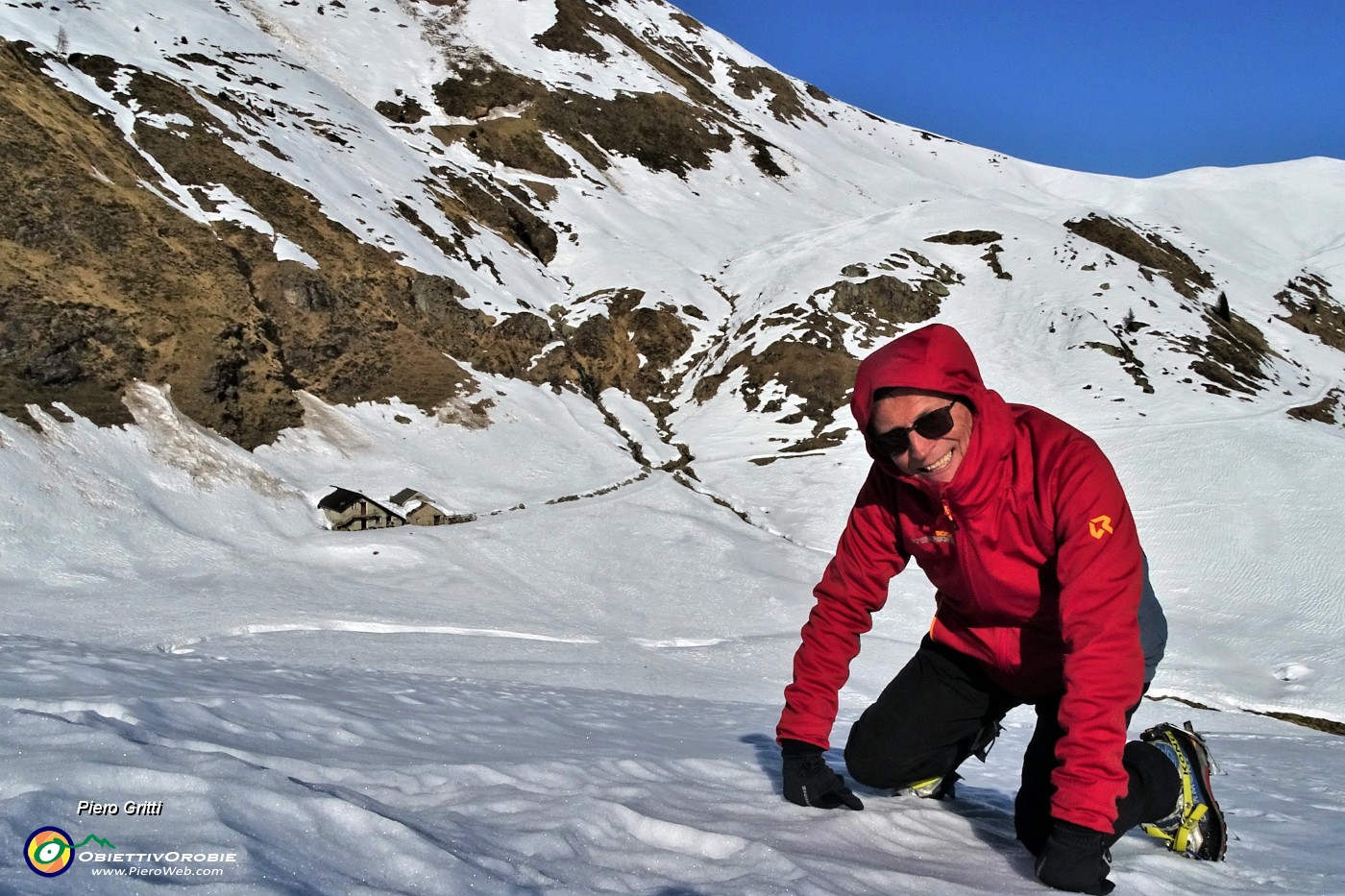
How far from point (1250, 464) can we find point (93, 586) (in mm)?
22434

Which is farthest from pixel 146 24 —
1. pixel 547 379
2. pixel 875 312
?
pixel 875 312

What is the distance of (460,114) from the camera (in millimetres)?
41438

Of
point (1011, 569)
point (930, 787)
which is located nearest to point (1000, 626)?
point (1011, 569)

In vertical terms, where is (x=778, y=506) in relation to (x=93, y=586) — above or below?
above

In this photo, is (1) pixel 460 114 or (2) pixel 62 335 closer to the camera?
(2) pixel 62 335

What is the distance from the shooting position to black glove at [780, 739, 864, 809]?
3.76 m

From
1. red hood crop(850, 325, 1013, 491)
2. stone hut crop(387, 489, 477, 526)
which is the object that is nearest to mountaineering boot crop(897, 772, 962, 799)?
red hood crop(850, 325, 1013, 491)

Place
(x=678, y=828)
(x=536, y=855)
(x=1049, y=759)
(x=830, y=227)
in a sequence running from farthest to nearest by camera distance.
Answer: (x=830, y=227) → (x=1049, y=759) → (x=678, y=828) → (x=536, y=855)

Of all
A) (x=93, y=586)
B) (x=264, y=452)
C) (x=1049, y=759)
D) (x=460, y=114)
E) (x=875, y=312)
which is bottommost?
(x=93, y=586)

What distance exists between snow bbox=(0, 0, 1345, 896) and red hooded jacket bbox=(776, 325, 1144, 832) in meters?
0.54

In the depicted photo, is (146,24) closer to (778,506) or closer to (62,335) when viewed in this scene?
(62,335)

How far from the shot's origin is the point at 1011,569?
3521mm

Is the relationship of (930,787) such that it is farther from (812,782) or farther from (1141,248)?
(1141,248)

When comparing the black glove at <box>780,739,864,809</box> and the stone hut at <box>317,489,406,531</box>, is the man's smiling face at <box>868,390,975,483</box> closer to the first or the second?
the black glove at <box>780,739,864,809</box>
